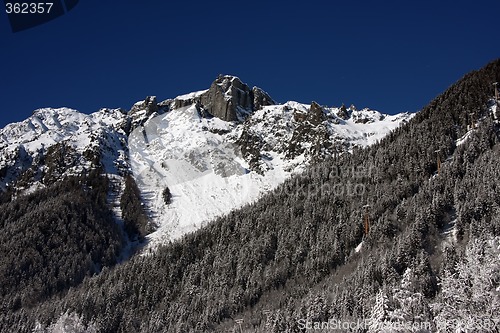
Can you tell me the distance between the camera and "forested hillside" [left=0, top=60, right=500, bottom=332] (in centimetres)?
10319

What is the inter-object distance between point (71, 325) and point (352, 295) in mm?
55777

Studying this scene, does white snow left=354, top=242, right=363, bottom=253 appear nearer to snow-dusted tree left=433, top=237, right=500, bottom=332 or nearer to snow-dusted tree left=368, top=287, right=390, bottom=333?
snow-dusted tree left=433, top=237, right=500, bottom=332

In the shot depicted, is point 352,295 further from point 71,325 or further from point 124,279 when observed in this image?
point 124,279

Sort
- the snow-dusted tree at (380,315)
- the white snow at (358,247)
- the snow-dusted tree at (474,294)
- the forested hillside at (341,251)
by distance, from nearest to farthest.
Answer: the snow-dusted tree at (380,315)
the snow-dusted tree at (474,294)
the forested hillside at (341,251)
the white snow at (358,247)

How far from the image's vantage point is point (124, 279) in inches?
6831

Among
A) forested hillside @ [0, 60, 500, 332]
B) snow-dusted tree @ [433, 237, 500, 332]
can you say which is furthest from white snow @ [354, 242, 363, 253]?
snow-dusted tree @ [433, 237, 500, 332]

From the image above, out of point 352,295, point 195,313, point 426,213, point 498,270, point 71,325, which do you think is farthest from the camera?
point 195,313

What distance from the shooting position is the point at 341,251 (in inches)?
5541

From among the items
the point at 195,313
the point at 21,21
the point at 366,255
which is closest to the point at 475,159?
the point at 366,255

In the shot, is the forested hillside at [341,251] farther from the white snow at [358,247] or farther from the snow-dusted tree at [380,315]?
the snow-dusted tree at [380,315]

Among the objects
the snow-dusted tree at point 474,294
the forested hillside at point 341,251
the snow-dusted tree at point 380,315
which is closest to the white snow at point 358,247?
the forested hillside at point 341,251

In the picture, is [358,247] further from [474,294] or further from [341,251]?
[474,294]

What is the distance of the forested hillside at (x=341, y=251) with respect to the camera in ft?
339

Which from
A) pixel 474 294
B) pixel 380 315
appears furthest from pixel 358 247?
pixel 380 315
